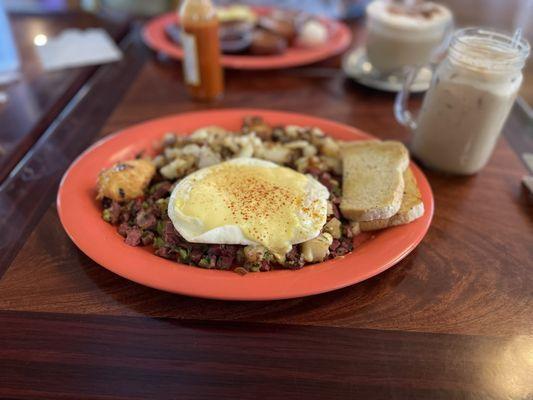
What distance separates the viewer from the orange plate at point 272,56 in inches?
87.0

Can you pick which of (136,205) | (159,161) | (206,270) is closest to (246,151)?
(159,161)

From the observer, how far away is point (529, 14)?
15.0 ft

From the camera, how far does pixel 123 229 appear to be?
123 centimetres

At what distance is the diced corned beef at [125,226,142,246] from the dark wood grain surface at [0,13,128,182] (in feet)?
2.09

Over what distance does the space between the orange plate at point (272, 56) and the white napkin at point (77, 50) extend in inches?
8.9

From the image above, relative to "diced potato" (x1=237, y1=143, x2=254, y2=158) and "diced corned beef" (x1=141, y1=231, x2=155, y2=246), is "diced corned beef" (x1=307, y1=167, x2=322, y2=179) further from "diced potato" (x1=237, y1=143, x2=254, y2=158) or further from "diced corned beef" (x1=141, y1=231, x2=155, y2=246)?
"diced corned beef" (x1=141, y1=231, x2=155, y2=246)

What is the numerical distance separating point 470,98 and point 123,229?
1.17 meters

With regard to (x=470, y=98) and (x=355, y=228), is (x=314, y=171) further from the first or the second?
(x=470, y=98)

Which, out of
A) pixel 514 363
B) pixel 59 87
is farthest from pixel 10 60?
pixel 514 363

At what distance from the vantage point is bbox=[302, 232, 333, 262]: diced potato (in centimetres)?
113

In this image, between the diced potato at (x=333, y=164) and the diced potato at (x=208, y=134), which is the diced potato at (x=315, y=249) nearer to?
the diced potato at (x=333, y=164)

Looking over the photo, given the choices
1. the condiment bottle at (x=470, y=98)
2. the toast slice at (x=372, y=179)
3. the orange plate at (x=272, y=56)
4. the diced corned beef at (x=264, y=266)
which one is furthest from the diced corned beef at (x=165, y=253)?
the orange plate at (x=272, y=56)

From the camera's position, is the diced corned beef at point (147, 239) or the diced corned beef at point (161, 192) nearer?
the diced corned beef at point (147, 239)

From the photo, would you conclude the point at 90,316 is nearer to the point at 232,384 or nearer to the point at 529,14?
the point at 232,384
